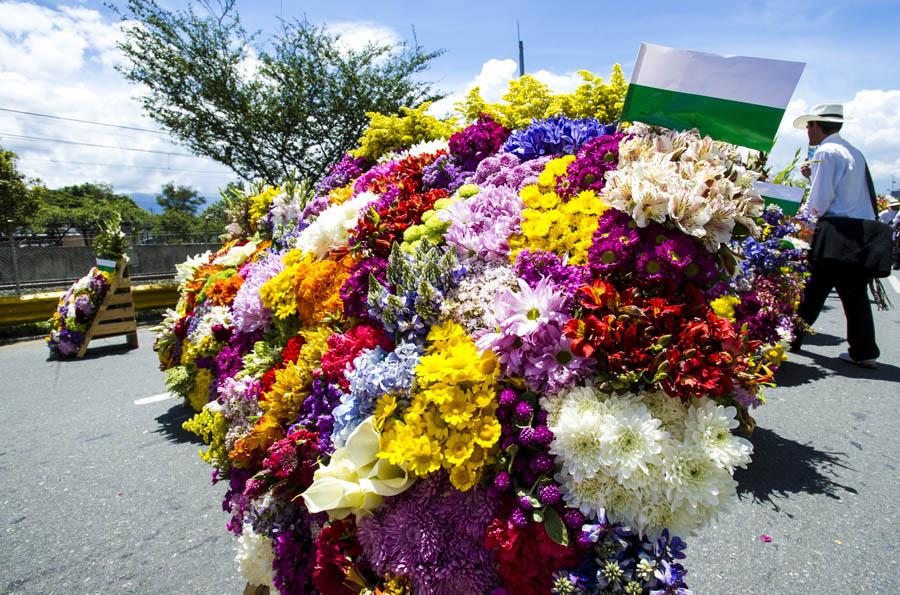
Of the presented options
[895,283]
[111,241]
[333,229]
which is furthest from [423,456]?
[895,283]

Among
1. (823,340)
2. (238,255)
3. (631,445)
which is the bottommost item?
(823,340)

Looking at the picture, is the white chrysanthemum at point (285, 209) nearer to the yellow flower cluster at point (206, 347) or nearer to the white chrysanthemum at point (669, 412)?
the yellow flower cluster at point (206, 347)

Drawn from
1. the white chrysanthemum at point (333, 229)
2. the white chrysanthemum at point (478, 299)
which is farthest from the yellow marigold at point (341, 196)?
the white chrysanthemum at point (478, 299)

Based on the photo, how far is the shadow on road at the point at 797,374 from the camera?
15.1ft

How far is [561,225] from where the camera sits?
1.73 m

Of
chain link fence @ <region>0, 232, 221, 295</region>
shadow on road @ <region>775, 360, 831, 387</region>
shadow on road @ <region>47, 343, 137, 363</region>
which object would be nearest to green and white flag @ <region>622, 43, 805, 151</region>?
shadow on road @ <region>775, 360, 831, 387</region>

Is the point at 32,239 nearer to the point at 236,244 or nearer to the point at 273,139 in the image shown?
the point at 273,139

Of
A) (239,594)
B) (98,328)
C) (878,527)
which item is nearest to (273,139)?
(98,328)

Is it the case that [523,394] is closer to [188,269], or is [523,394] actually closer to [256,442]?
[256,442]

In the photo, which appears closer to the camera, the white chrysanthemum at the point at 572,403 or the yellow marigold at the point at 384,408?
the white chrysanthemum at the point at 572,403

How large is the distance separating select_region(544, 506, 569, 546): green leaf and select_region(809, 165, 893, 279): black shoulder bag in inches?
182

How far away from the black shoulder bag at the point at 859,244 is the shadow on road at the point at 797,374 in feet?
3.16

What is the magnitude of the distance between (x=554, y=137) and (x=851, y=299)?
158 inches

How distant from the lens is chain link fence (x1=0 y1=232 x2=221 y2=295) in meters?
12.2
